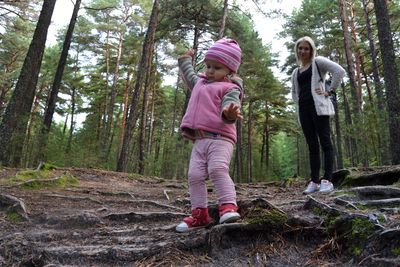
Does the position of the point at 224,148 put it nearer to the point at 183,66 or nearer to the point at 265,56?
the point at 183,66

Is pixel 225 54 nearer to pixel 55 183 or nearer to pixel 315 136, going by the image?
pixel 315 136

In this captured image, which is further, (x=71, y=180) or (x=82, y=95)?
(x=82, y=95)

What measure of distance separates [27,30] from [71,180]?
1673cm

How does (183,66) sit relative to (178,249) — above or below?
above

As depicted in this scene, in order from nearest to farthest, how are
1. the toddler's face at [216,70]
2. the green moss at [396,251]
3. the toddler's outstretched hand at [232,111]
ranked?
1. the green moss at [396,251]
2. the toddler's outstretched hand at [232,111]
3. the toddler's face at [216,70]

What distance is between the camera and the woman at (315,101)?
4.50 m

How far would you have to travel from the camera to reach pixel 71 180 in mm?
6367

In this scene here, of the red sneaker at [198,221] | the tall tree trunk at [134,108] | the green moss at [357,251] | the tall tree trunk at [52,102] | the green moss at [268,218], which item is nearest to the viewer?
the green moss at [357,251]

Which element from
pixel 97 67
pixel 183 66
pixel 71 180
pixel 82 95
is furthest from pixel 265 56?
pixel 183 66

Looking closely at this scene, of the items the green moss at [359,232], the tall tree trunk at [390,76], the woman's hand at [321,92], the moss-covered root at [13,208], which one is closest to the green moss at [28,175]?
the moss-covered root at [13,208]

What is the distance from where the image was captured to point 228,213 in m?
2.66

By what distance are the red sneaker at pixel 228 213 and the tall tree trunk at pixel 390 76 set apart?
631 centimetres

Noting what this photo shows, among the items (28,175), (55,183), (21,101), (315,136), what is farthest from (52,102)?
(315,136)

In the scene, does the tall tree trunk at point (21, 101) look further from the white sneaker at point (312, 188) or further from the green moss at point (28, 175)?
the white sneaker at point (312, 188)
